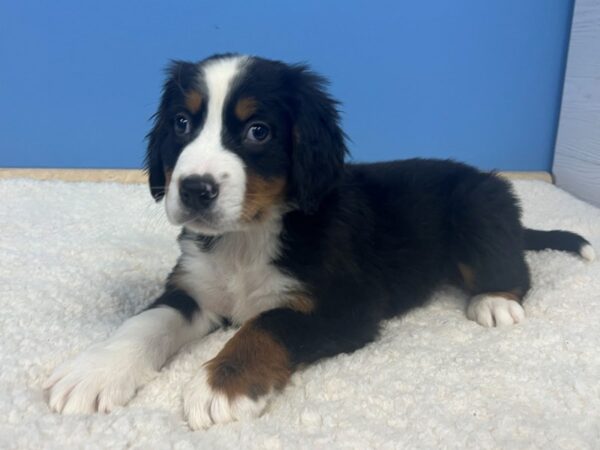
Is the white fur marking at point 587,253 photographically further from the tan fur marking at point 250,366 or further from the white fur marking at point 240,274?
the tan fur marking at point 250,366

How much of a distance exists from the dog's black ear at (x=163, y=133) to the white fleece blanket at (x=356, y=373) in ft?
2.06

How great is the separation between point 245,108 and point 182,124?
0.94 feet

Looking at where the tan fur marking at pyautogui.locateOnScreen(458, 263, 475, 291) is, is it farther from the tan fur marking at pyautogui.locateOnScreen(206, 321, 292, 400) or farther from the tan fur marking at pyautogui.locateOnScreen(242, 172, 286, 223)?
the tan fur marking at pyautogui.locateOnScreen(206, 321, 292, 400)

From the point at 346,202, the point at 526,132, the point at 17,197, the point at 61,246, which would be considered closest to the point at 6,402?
the point at 346,202

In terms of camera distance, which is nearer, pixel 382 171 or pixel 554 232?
pixel 382 171

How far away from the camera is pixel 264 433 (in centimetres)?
165

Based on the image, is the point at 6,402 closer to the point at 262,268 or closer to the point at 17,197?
the point at 262,268

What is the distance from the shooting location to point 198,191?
1883 millimetres

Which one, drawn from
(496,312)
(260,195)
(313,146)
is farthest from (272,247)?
(496,312)

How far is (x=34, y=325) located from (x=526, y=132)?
14.4 ft

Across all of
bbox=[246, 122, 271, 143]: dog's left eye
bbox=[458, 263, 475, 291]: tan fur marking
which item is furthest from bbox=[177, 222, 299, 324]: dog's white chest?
bbox=[458, 263, 475, 291]: tan fur marking

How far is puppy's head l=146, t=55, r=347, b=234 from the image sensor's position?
1950 millimetres

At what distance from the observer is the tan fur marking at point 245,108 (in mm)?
2115

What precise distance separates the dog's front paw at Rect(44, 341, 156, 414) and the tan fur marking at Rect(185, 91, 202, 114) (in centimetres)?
87
